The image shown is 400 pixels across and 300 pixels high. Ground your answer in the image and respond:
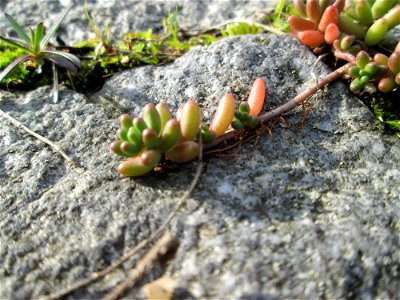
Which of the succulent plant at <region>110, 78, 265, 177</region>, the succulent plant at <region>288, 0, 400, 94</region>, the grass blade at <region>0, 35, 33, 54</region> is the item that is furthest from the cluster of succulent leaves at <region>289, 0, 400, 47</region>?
the grass blade at <region>0, 35, 33, 54</region>

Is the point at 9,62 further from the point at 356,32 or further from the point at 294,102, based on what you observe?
the point at 356,32

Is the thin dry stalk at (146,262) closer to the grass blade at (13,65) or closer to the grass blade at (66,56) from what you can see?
the grass blade at (66,56)

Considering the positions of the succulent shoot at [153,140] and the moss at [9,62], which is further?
the moss at [9,62]

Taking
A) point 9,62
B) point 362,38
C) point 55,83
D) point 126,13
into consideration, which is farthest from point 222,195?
point 126,13

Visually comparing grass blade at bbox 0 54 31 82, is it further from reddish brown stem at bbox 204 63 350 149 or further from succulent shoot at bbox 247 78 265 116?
succulent shoot at bbox 247 78 265 116

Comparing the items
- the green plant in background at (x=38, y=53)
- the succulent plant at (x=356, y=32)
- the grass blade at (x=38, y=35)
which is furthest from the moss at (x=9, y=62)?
the succulent plant at (x=356, y=32)

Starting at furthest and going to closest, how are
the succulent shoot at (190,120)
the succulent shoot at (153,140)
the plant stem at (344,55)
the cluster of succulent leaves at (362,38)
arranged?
the plant stem at (344,55), the cluster of succulent leaves at (362,38), the succulent shoot at (190,120), the succulent shoot at (153,140)

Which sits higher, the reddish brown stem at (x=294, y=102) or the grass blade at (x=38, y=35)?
the grass blade at (x=38, y=35)
